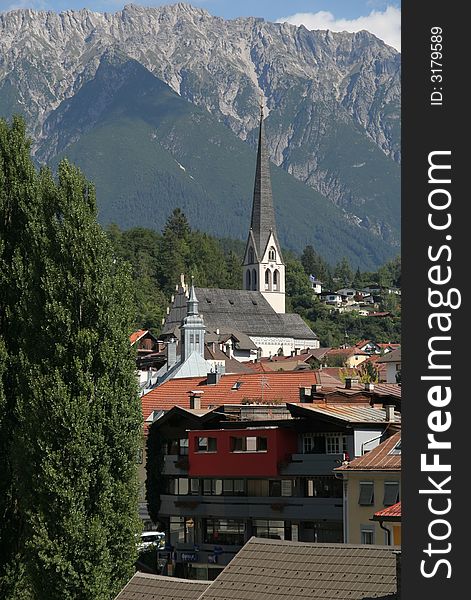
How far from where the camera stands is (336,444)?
45094 millimetres

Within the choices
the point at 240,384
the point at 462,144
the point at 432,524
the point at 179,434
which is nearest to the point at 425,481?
the point at 432,524

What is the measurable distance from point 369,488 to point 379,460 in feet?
3.04

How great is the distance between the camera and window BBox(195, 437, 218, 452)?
162 ft

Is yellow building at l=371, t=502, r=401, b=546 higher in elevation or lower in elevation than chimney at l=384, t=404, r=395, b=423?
lower

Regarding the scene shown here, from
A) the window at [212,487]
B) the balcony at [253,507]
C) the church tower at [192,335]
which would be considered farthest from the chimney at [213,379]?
the church tower at [192,335]

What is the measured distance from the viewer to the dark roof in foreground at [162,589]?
71.1 ft

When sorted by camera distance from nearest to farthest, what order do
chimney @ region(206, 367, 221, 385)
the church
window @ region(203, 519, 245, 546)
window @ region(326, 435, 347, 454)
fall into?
1. window @ region(326, 435, 347, 454)
2. window @ region(203, 519, 245, 546)
3. chimney @ region(206, 367, 221, 385)
4. the church

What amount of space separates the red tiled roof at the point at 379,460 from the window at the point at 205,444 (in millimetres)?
7983

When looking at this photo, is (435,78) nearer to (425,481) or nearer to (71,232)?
(425,481)

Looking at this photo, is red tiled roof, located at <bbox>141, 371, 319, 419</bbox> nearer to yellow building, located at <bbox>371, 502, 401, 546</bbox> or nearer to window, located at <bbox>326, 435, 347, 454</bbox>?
window, located at <bbox>326, 435, 347, 454</bbox>

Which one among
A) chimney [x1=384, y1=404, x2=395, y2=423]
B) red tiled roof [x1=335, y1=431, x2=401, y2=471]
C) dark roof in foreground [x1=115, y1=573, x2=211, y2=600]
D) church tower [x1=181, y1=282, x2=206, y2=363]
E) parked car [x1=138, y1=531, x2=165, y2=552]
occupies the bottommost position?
parked car [x1=138, y1=531, x2=165, y2=552]

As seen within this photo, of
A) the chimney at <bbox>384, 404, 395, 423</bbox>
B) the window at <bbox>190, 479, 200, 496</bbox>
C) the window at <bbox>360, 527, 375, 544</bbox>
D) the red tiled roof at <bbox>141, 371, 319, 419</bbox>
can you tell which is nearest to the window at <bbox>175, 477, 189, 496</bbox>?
the window at <bbox>190, 479, 200, 496</bbox>

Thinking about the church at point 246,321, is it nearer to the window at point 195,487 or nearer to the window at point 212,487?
the window at point 195,487

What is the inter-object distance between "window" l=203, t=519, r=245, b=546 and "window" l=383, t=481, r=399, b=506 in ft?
30.0
